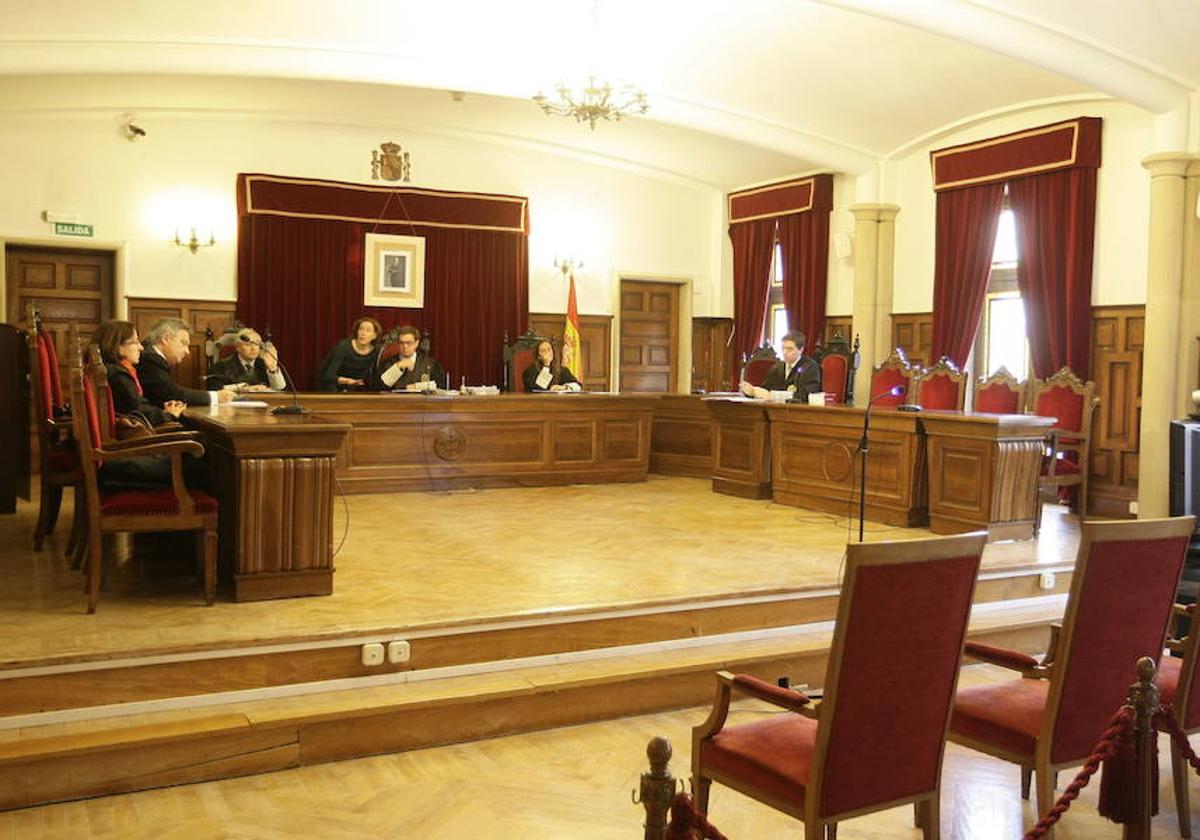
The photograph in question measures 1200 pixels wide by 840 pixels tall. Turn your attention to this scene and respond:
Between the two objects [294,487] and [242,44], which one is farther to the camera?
[242,44]

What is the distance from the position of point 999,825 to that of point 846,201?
8.41m

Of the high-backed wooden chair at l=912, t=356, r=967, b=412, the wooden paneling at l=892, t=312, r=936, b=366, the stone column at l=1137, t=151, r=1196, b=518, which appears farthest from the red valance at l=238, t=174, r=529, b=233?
the stone column at l=1137, t=151, r=1196, b=518

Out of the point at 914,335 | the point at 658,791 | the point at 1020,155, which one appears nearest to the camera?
the point at 658,791

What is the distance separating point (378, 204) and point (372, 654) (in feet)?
24.1

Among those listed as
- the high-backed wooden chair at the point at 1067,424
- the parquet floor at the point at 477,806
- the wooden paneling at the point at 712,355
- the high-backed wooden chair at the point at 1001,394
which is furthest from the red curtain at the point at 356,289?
the parquet floor at the point at 477,806

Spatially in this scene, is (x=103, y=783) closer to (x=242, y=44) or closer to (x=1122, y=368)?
(x=242, y=44)

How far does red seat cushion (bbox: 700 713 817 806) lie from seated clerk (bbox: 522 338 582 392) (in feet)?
21.2

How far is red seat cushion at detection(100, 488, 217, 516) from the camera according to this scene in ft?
14.2

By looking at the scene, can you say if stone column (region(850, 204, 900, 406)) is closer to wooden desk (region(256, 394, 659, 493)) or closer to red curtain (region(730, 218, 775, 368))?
red curtain (region(730, 218, 775, 368))

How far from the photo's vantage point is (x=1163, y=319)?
→ 7.49 metres

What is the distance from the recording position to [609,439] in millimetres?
8906

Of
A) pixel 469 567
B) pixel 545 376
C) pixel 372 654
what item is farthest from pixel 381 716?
pixel 545 376

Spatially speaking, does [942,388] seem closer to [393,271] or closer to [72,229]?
[393,271]

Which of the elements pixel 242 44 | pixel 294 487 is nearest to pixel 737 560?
pixel 294 487
